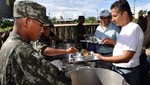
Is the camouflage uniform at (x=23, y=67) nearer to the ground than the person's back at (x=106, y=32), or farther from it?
farther from it

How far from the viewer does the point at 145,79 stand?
4.10 meters

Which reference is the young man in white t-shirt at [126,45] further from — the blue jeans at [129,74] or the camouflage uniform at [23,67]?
the camouflage uniform at [23,67]

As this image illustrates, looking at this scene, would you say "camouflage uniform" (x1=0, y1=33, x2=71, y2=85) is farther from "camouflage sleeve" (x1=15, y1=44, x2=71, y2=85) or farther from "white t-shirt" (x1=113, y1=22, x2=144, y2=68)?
"white t-shirt" (x1=113, y1=22, x2=144, y2=68)

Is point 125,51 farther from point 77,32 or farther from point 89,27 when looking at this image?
point 89,27

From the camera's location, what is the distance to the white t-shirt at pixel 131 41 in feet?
7.80

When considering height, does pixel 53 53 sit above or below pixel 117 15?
below

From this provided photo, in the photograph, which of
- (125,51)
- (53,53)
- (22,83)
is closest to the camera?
(22,83)

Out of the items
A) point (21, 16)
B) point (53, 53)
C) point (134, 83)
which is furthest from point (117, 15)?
point (21, 16)

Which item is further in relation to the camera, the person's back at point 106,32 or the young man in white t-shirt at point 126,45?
the person's back at point 106,32

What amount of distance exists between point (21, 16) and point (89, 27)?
8448 mm

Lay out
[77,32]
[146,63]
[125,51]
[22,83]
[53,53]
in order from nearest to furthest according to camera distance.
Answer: [22,83] → [125,51] → [53,53] → [146,63] → [77,32]

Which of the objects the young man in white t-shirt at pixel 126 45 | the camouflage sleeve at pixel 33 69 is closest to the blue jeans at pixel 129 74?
the young man in white t-shirt at pixel 126 45

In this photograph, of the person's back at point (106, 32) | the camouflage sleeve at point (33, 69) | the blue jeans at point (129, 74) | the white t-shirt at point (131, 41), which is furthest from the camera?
the person's back at point (106, 32)

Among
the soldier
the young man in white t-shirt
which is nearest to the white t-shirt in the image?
the young man in white t-shirt
